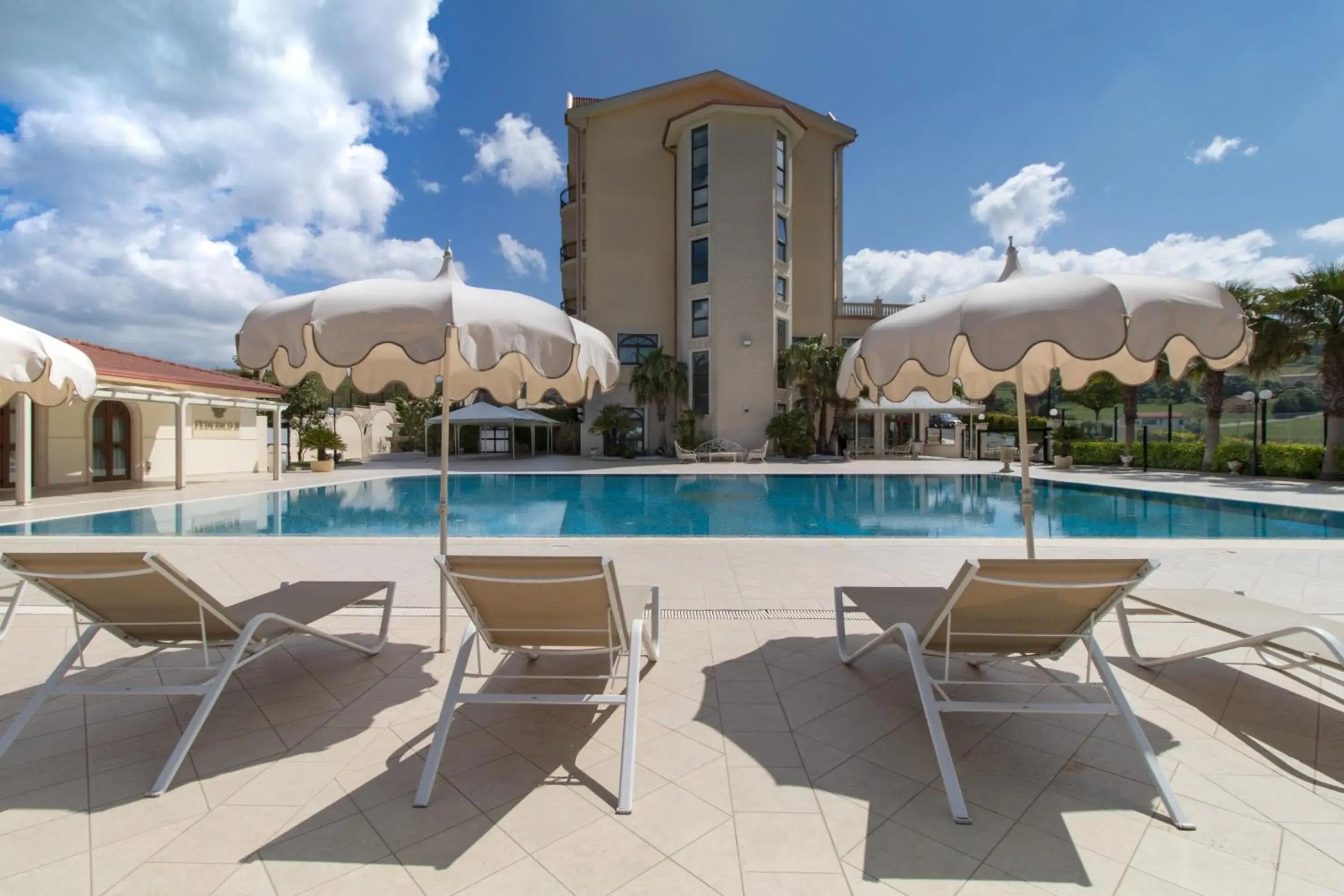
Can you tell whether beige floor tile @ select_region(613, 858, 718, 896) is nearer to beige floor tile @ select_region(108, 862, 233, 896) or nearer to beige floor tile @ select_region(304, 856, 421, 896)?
beige floor tile @ select_region(304, 856, 421, 896)

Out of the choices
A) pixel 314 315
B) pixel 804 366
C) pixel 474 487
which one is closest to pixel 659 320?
pixel 804 366

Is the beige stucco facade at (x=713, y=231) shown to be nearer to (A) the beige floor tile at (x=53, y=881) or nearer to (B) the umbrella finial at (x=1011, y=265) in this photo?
(B) the umbrella finial at (x=1011, y=265)

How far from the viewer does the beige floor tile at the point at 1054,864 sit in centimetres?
184

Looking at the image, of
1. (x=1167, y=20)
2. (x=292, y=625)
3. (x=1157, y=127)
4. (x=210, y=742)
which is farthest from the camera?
(x=1157, y=127)

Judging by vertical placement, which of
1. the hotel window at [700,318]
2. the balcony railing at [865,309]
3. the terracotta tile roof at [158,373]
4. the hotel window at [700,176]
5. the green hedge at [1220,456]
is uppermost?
the hotel window at [700,176]

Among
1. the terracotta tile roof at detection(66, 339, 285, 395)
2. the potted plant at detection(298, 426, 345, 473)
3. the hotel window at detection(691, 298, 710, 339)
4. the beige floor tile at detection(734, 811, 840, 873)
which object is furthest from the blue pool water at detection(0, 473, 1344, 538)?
the hotel window at detection(691, 298, 710, 339)

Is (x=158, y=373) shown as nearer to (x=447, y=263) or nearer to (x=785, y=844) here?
(x=447, y=263)

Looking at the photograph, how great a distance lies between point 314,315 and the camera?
2902mm

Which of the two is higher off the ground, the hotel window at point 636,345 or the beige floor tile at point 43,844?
the hotel window at point 636,345

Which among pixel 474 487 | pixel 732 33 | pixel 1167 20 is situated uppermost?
pixel 732 33

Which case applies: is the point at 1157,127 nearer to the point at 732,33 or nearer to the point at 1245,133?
the point at 1245,133

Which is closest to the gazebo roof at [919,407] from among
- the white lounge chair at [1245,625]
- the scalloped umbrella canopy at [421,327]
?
the white lounge chair at [1245,625]

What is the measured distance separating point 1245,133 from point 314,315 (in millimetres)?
16724

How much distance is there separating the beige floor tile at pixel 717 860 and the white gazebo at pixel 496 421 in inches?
1013
